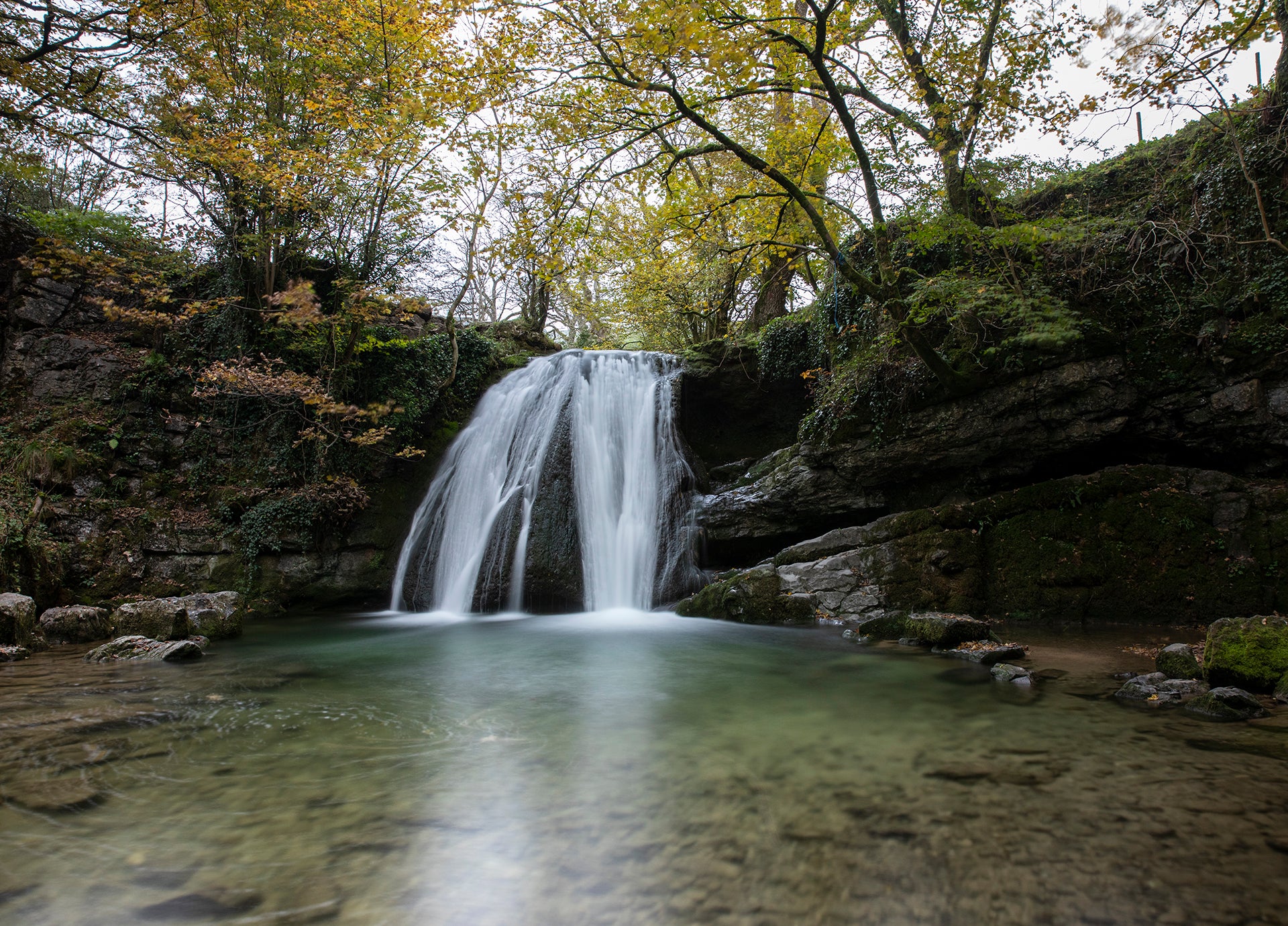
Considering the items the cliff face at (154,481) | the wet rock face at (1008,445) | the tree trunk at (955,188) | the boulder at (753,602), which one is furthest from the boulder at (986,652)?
the cliff face at (154,481)

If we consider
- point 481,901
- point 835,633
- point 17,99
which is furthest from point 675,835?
point 17,99

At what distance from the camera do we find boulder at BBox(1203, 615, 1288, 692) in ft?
12.9

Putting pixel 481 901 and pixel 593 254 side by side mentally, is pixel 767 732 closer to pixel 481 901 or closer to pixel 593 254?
pixel 481 901

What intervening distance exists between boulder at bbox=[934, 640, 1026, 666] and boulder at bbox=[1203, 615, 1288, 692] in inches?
55.5

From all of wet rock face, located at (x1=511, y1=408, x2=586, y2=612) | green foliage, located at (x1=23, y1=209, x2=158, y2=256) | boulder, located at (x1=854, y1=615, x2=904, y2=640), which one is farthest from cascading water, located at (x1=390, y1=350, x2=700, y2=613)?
green foliage, located at (x1=23, y1=209, x2=158, y2=256)

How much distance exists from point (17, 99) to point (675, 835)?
12950 millimetres

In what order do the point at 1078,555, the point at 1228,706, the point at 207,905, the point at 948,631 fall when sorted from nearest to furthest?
the point at 207,905, the point at 1228,706, the point at 948,631, the point at 1078,555

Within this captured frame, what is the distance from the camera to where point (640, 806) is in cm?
272

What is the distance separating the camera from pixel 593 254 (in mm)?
7805

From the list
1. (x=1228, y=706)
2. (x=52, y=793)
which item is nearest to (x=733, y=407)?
(x=1228, y=706)

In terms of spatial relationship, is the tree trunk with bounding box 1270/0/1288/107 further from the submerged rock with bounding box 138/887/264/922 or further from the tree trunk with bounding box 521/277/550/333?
the tree trunk with bounding box 521/277/550/333

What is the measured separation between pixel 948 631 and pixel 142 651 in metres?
8.42

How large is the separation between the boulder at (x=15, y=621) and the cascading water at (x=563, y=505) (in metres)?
5.23

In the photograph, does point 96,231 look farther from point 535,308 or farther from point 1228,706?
point 1228,706
